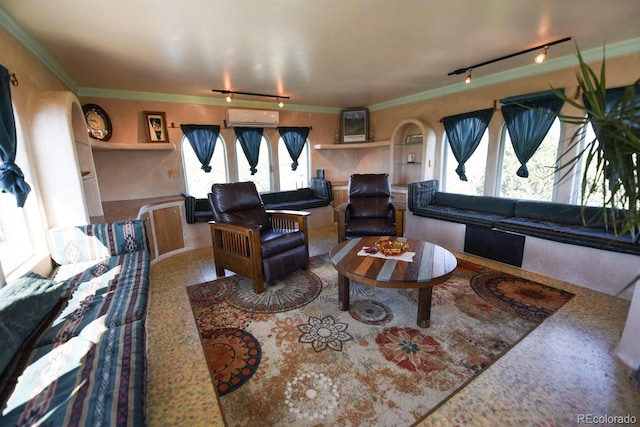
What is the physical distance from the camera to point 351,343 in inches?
76.9

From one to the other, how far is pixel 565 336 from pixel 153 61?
4.18 m

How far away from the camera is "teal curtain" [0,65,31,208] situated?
166cm

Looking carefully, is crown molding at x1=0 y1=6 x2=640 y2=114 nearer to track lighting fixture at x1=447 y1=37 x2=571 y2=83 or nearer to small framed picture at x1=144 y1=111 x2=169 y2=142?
small framed picture at x1=144 y1=111 x2=169 y2=142

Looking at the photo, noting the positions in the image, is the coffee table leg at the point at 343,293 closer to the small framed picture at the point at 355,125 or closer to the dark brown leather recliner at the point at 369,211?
the dark brown leather recliner at the point at 369,211

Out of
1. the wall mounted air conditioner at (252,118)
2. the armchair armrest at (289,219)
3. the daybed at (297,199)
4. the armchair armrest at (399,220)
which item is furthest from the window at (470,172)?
the wall mounted air conditioner at (252,118)

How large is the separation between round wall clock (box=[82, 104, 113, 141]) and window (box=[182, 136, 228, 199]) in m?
0.94

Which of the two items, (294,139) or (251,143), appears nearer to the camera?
(251,143)

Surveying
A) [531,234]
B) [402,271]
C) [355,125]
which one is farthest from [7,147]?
[355,125]

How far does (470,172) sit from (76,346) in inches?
180

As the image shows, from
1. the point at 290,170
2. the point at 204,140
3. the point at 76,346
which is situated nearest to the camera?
the point at 76,346

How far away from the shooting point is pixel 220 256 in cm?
304

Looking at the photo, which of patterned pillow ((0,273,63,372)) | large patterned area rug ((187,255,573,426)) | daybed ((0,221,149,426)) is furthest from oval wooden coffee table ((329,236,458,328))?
patterned pillow ((0,273,63,372))

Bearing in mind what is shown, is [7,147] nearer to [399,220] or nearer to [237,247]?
[237,247]

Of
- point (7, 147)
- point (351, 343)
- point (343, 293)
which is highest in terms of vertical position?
point (7, 147)
